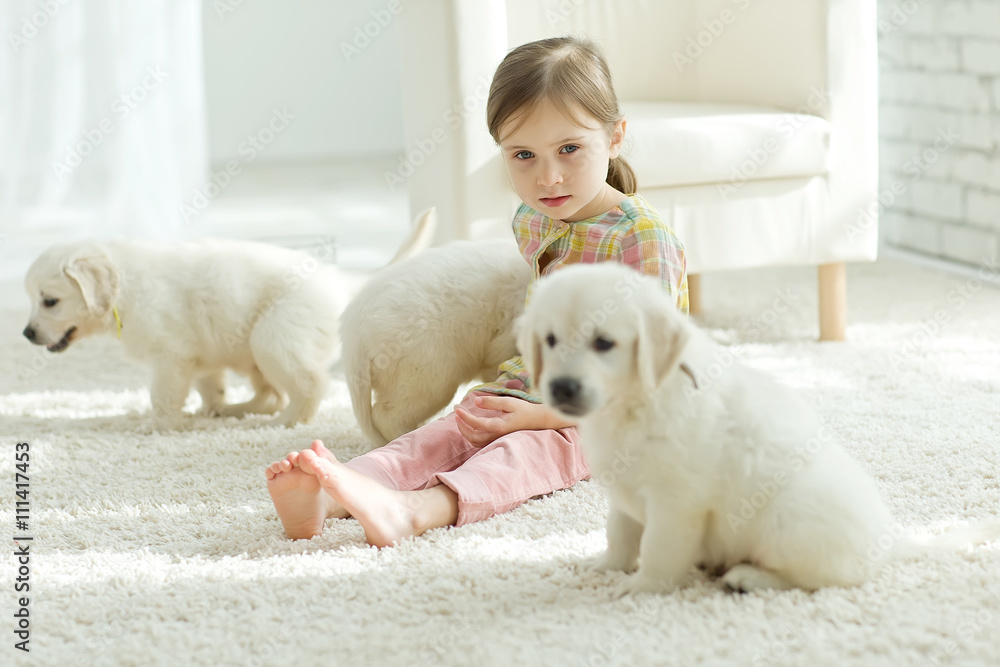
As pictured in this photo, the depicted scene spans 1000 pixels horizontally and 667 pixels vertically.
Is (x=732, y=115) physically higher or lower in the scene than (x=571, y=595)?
higher

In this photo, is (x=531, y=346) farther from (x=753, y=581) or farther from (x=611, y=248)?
(x=611, y=248)

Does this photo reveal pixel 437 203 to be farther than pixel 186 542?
Yes

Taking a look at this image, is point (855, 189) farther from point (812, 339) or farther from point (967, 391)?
point (967, 391)

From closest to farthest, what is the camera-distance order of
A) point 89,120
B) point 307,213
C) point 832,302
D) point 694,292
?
point 832,302 < point 694,292 < point 89,120 < point 307,213

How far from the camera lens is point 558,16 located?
9.24 ft

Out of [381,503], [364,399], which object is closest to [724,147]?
[364,399]

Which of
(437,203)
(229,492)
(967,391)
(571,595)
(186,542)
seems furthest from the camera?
(437,203)

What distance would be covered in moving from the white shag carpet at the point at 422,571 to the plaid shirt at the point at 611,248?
0.23 m

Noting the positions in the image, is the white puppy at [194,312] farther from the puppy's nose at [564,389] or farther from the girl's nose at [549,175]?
the puppy's nose at [564,389]

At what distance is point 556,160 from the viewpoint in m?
1.51

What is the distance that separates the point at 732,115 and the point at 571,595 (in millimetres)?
1601

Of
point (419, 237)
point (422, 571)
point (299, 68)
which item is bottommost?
point (422, 571)

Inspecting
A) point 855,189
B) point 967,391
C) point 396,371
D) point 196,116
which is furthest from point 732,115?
point 196,116

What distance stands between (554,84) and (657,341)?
623 millimetres
